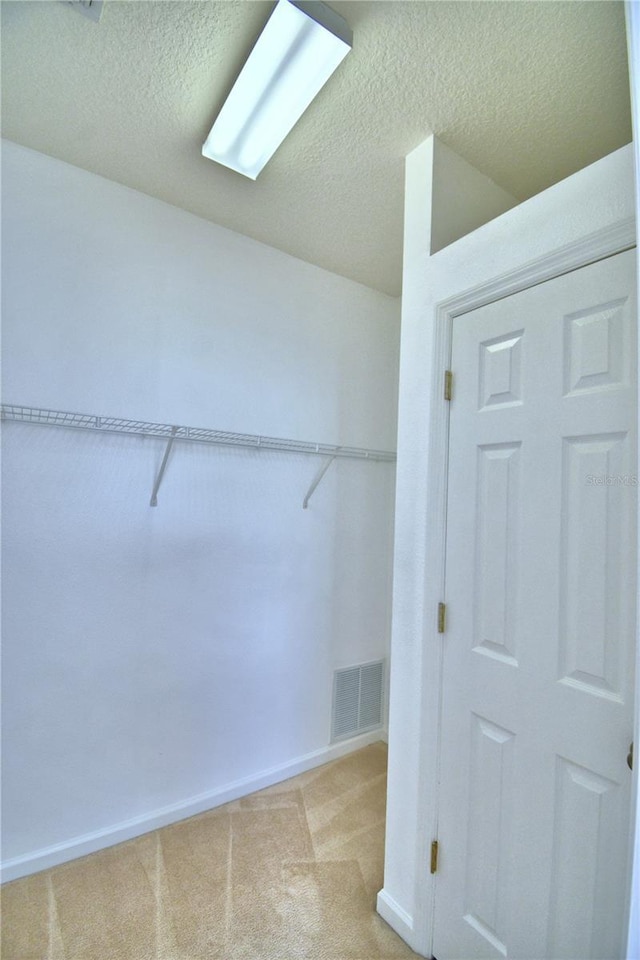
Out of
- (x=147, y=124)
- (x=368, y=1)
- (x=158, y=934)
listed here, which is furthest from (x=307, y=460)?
(x=158, y=934)

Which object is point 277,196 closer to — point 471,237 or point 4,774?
point 471,237

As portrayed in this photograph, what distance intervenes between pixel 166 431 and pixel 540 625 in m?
1.61

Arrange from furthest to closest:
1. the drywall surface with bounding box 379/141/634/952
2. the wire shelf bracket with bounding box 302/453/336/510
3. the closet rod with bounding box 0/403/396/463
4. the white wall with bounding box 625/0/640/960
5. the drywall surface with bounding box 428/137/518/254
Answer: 1. the wire shelf bracket with bounding box 302/453/336/510
2. the closet rod with bounding box 0/403/396/463
3. the drywall surface with bounding box 428/137/518/254
4. the drywall surface with bounding box 379/141/634/952
5. the white wall with bounding box 625/0/640/960

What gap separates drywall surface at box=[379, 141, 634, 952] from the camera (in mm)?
1403

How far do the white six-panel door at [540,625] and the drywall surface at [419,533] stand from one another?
60mm

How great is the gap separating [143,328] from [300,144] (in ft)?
3.18

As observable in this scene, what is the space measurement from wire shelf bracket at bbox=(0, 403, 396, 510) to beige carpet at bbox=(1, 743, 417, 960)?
1.43 meters

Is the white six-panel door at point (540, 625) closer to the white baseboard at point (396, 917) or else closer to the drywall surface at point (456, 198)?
the white baseboard at point (396, 917)

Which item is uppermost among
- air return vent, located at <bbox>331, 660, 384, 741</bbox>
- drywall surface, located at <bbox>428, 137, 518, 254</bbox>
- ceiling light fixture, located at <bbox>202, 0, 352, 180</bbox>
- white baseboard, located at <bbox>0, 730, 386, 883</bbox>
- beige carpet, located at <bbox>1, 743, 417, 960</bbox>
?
ceiling light fixture, located at <bbox>202, 0, 352, 180</bbox>

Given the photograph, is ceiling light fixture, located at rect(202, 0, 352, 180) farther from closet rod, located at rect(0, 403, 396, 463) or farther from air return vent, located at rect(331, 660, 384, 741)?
air return vent, located at rect(331, 660, 384, 741)

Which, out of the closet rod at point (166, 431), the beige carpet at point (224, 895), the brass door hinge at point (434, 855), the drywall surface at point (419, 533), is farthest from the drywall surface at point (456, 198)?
the beige carpet at point (224, 895)

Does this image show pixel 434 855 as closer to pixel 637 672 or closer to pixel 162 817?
pixel 637 672

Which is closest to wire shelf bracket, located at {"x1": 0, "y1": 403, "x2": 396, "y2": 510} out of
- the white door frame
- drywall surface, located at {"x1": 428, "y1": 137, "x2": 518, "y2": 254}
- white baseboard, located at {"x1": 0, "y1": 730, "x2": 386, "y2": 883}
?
the white door frame

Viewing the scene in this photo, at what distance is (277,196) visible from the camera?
1.93 m
